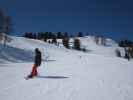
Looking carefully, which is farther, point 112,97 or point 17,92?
point 17,92

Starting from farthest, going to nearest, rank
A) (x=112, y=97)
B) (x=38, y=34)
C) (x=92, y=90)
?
(x=38, y=34)
(x=92, y=90)
(x=112, y=97)

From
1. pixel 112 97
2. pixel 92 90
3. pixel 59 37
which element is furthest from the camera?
pixel 59 37

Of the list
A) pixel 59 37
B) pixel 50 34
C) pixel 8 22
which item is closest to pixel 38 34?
pixel 50 34

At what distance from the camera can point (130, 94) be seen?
8938mm

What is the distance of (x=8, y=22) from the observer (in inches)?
2050

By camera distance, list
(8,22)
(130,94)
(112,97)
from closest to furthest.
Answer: (112,97) < (130,94) < (8,22)

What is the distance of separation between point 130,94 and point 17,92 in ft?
15.3

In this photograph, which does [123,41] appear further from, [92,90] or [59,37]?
[92,90]

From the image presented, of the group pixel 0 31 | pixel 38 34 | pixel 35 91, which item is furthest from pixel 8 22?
pixel 38 34

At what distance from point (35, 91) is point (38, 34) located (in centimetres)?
13598

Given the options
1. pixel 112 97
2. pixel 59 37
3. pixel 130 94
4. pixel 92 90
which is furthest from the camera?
pixel 59 37

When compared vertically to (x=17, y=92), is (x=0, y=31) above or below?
above

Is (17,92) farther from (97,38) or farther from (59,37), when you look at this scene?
(97,38)

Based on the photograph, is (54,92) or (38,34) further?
(38,34)
